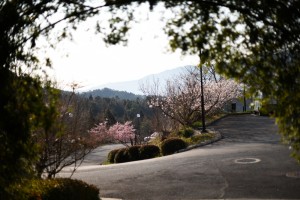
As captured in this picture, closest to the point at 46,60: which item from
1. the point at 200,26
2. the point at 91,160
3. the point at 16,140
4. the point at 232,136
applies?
the point at 16,140

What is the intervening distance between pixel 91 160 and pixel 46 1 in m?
31.3

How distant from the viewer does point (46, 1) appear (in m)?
4.45

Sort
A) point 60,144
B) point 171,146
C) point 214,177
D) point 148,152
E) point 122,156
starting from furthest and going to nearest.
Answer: point 122,156
point 148,152
point 171,146
point 214,177
point 60,144

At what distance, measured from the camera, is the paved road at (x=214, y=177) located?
1142 centimetres

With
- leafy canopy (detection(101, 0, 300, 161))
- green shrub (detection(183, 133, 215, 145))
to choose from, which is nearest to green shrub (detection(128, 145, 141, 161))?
green shrub (detection(183, 133, 215, 145))

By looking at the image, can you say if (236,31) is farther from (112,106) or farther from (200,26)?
(112,106)

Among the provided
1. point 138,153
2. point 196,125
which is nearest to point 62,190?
point 138,153

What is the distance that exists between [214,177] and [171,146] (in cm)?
1063

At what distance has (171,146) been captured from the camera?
24250 mm

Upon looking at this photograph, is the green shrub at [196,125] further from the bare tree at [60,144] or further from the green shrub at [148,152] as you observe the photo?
the bare tree at [60,144]

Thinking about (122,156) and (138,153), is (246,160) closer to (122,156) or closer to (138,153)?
(138,153)

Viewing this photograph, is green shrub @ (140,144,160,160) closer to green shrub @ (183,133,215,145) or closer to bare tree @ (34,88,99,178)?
green shrub @ (183,133,215,145)

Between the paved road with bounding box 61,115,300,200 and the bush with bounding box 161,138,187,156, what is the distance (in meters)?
4.00

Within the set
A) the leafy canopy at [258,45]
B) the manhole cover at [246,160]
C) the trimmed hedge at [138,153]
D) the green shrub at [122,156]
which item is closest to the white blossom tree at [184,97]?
the green shrub at [122,156]
